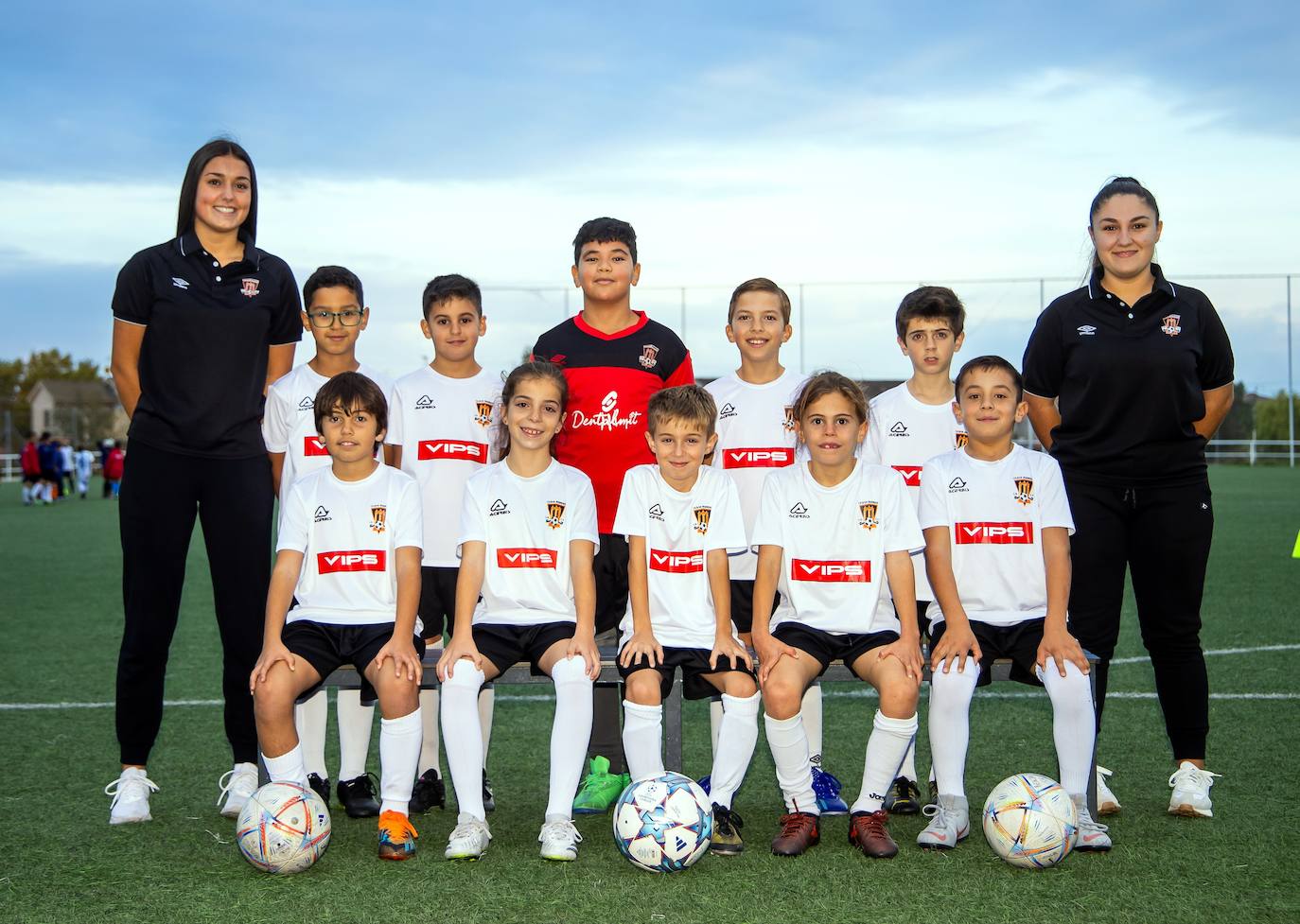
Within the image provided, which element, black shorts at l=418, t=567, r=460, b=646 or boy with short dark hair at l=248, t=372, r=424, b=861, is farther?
black shorts at l=418, t=567, r=460, b=646

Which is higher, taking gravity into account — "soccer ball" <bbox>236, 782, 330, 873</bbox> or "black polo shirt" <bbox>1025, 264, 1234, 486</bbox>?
"black polo shirt" <bbox>1025, 264, 1234, 486</bbox>

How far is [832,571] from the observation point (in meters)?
4.12

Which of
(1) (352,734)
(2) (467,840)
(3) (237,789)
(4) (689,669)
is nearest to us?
(2) (467,840)

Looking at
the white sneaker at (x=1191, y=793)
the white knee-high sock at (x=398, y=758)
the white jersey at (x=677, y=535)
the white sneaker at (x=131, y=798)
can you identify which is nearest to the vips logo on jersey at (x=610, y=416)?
the white jersey at (x=677, y=535)

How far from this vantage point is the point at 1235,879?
3402 millimetres

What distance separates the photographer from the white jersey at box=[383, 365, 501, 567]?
452 centimetres

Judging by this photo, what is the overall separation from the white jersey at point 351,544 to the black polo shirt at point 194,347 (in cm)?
36

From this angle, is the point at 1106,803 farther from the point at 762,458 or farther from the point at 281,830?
the point at 281,830

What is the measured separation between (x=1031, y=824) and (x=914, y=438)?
5.19ft

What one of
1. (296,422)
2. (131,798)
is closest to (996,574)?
(296,422)

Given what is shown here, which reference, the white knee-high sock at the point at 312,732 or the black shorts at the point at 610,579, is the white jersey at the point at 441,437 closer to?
the black shorts at the point at 610,579

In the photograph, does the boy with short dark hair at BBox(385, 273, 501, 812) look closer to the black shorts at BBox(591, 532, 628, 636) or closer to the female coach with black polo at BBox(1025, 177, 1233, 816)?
the black shorts at BBox(591, 532, 628, 636)

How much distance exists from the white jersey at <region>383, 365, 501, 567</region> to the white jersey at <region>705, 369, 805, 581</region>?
89 cm

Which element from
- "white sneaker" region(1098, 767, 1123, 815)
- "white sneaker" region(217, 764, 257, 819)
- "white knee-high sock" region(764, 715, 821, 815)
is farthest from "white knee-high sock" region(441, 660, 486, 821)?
"white sneaker" region(1098, 767, 1123, 815)
